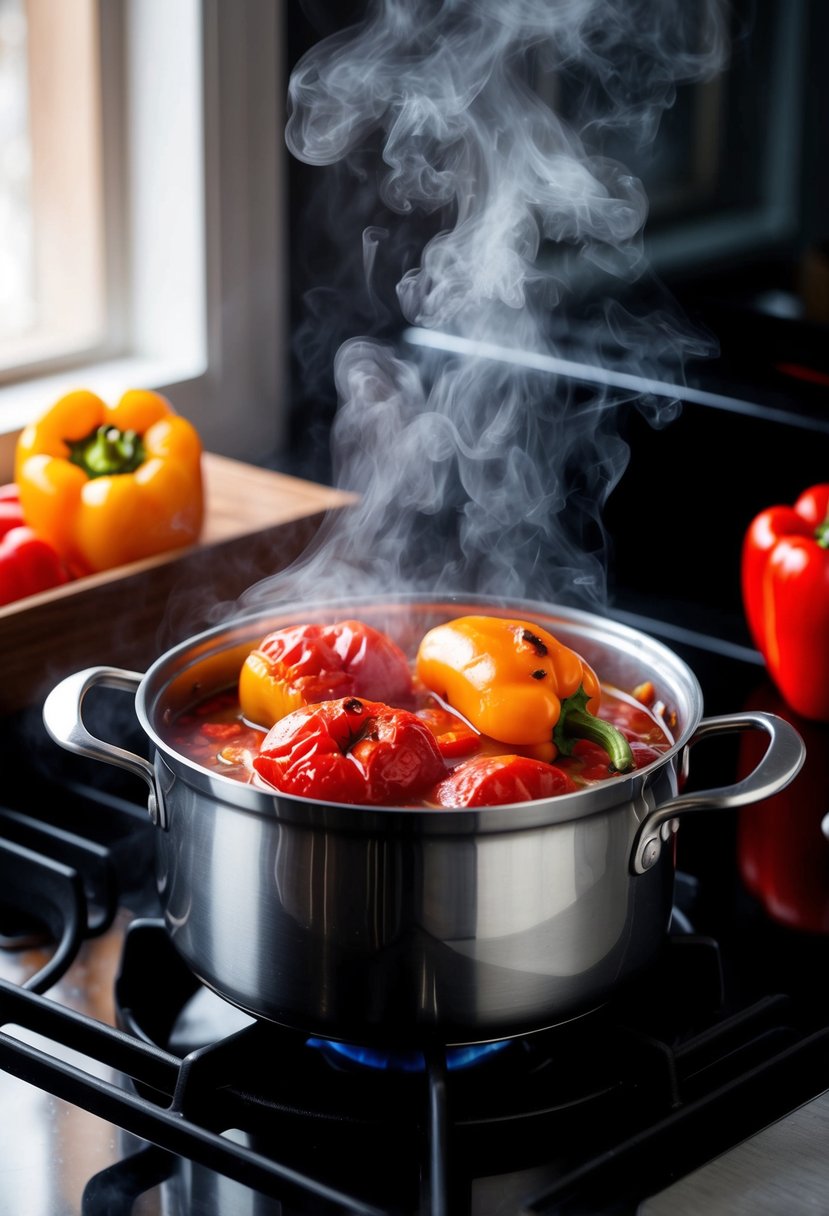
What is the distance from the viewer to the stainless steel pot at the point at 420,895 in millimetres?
737

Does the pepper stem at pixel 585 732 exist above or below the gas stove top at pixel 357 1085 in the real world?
above

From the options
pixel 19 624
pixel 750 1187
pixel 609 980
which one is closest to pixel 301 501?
pixel 19 624

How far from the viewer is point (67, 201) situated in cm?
172

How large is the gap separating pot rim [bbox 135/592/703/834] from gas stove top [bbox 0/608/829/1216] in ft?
0.51

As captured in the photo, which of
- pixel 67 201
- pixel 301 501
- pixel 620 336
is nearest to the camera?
pixel 301 501

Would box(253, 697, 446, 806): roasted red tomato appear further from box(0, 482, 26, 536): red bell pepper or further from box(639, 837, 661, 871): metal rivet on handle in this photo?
box(0, 482, 26, 536): red bell pepper

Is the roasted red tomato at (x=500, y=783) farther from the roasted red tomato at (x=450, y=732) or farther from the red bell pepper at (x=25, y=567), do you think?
the red bell pepper at (x=25, y=567)

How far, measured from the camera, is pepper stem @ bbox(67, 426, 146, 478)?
1410 mm

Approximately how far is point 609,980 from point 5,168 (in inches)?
52.2

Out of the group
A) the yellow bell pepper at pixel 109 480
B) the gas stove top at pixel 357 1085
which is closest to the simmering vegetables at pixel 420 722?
the gas stove top at pixel 357 1085

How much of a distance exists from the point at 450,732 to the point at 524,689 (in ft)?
0.19

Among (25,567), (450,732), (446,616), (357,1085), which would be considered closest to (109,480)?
(25,567)

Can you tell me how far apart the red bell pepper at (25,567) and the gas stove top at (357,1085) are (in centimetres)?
30

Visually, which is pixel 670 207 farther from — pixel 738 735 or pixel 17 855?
pixel 17 855
